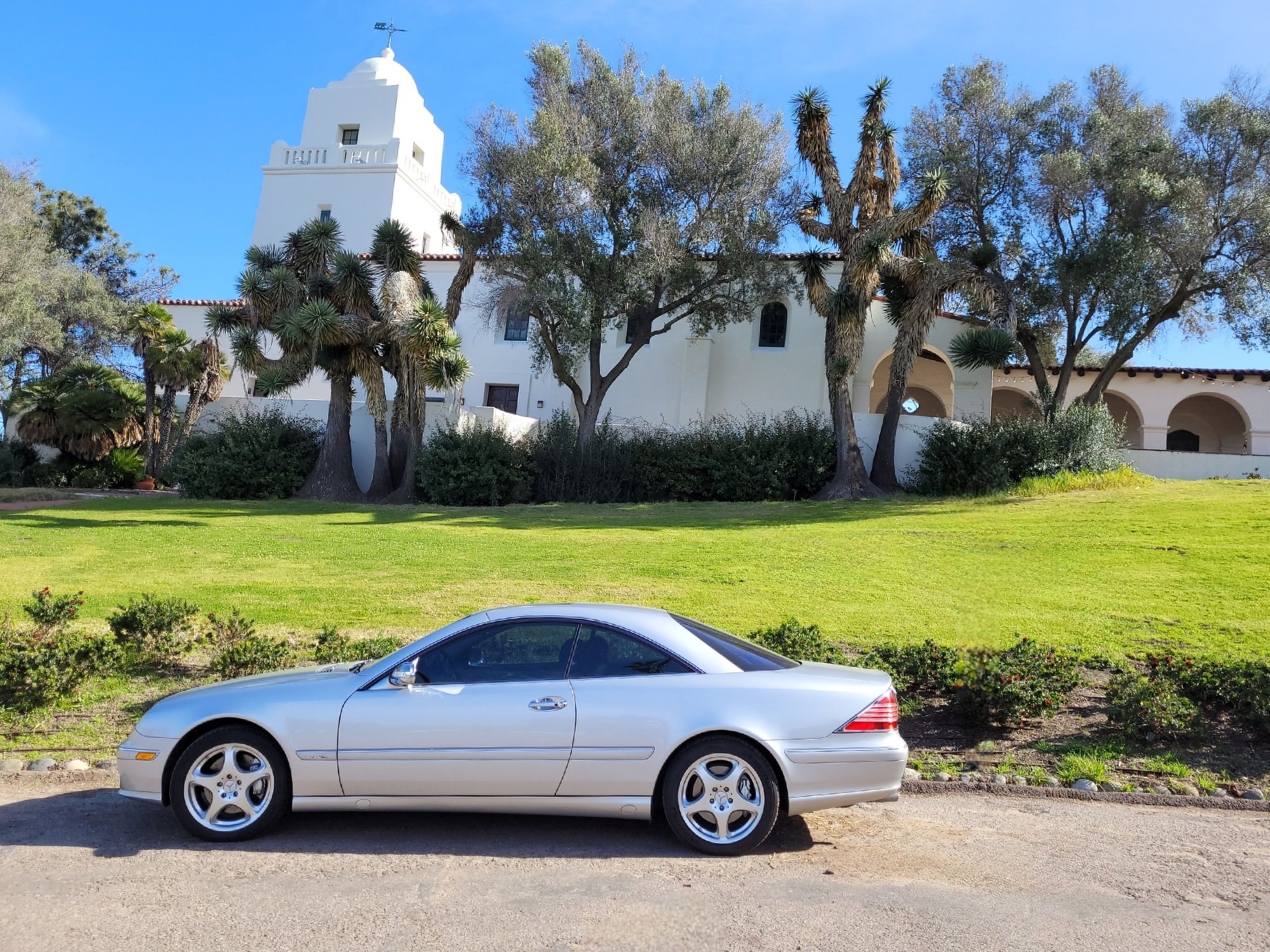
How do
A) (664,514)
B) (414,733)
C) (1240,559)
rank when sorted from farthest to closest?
(664,514) → (1240,559) → (414,733)

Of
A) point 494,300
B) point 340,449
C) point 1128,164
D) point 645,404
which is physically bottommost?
point 340,449

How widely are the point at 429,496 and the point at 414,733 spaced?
18847mm

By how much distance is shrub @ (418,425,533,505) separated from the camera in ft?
75.0

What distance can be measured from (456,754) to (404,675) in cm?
50

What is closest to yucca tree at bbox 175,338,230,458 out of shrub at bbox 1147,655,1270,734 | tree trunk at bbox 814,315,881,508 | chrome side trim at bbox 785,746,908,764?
tree trunk at bbox 814,315,881,508

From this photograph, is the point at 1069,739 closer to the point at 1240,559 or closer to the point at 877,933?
the point at 877,933

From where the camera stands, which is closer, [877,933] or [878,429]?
[877,933]

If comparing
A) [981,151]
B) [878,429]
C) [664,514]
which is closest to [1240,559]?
[664,514]

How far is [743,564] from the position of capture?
13.8 meters

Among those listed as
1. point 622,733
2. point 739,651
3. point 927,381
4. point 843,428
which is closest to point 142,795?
point 622,733

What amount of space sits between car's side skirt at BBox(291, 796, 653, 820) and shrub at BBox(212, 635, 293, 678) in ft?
10.2

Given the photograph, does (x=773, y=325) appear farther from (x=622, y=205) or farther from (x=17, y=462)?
(x=17, y=462)

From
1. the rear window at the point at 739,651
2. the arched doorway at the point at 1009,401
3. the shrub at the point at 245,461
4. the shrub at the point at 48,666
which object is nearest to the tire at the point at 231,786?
the rear window at the point at 739,651

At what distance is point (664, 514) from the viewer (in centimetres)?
2031
